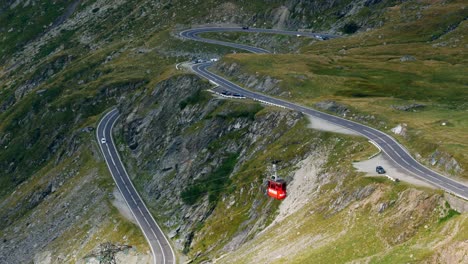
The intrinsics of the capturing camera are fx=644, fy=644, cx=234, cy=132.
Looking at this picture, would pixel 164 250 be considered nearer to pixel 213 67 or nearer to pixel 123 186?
pixel 123 186

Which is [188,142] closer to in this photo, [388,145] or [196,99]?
[196,99]

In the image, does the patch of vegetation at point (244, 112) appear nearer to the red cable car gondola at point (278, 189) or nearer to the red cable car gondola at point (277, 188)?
the red cable car gondola at point (277, 188)

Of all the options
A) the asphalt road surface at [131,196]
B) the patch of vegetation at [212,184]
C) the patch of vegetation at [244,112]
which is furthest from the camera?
the patch of vegetation at [244,112]

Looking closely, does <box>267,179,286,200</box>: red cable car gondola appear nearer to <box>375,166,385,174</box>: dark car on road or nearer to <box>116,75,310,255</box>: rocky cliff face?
<box>116,75,310,255</box>: rocky cliff face

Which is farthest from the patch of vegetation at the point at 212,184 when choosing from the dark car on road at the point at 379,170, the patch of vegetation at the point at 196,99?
the dark car on road at the point at 379,170

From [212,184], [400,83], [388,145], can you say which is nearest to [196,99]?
[212,184]

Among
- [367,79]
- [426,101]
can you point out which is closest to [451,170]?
[426,101]

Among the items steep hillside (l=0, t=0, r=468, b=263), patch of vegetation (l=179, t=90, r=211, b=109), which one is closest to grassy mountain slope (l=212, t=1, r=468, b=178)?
steep hillside (l=0, t=0, r=468, b=263)

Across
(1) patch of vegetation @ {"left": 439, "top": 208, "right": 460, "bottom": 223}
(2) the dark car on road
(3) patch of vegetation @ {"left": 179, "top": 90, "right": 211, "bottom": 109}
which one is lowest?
(3) patch of vegetation @ {"left": 179, "top": 90, "right": 211, "bottom": 109}
